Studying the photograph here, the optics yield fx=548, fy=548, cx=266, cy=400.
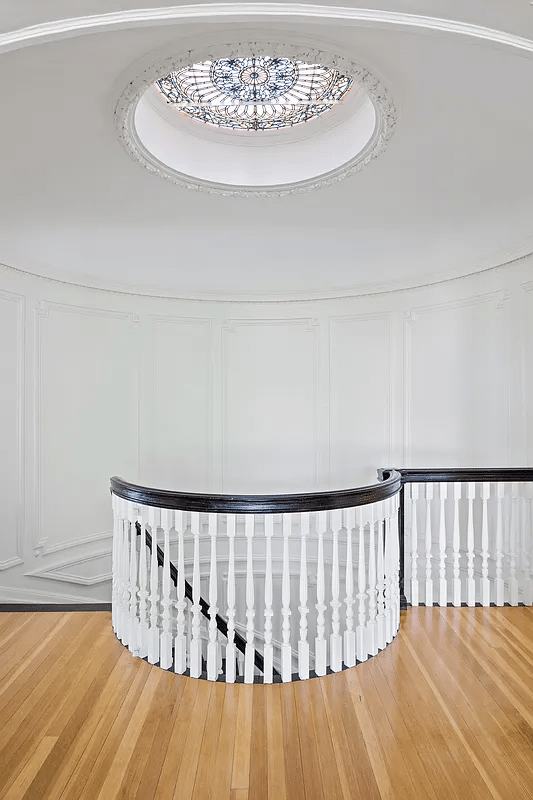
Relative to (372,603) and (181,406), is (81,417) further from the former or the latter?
(372,603)

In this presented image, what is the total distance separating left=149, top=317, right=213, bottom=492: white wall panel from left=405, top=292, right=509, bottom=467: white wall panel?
2.49 metres

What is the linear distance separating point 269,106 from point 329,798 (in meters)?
4.16

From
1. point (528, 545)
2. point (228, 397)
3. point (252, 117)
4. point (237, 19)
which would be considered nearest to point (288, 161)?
point (252, 117)

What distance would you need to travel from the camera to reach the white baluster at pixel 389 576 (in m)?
3.46

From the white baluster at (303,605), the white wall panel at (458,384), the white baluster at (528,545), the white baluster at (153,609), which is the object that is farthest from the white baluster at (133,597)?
the white wall panel at (458,384)

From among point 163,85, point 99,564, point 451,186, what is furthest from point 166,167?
point 99,564

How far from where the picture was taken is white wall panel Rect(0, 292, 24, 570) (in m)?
5.24

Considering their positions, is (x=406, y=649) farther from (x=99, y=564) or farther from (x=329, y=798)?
(x=99, y=564)

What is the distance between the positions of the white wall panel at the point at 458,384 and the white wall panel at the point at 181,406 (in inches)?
98.2

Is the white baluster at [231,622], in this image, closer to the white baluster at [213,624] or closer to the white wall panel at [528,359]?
the white baluster at [213,624]

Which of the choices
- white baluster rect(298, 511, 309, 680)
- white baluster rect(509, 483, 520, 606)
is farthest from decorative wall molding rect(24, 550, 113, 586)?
white baluster rect(509, 483, 520, 606)

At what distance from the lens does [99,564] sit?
628 centimetres

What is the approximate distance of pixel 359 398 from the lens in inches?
267

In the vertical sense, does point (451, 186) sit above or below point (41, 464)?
above
